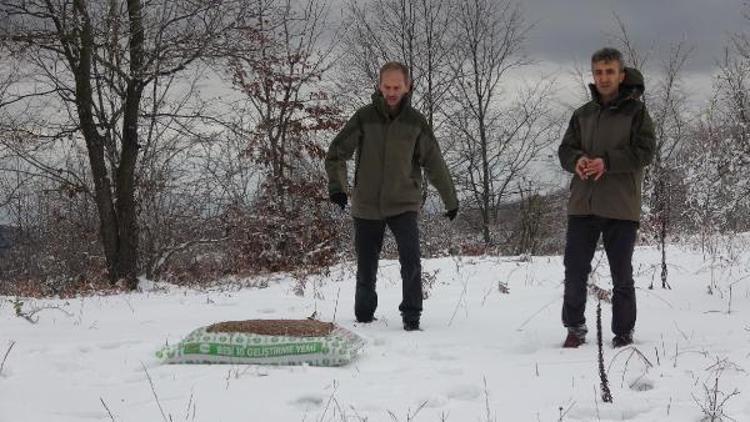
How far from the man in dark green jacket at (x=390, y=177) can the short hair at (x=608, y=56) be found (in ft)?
4.65

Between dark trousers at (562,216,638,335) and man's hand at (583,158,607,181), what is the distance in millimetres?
358

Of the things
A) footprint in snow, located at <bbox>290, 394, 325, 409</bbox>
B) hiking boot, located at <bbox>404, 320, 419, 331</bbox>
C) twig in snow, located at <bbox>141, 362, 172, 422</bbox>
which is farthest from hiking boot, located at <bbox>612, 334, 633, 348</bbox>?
twig in snow, located at <bbox>141, 362, 172, 422</bbox>

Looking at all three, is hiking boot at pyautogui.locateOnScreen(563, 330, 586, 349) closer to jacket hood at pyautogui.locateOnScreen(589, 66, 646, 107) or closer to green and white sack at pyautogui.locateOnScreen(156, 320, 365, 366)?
green and white sack at pyautogui.locateOnScreen(156, 320, 365, 366)

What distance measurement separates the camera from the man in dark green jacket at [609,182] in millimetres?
4180

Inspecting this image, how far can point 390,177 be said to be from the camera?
5.19 meters

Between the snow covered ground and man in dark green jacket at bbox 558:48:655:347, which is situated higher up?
man in dark green jacket at bbox 558:48:655:347

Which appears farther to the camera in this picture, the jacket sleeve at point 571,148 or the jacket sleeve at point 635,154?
the jacket sleeve at point 571,148

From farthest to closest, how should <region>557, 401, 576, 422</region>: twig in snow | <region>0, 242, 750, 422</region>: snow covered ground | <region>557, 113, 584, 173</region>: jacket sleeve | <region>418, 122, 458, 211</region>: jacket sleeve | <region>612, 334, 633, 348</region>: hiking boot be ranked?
<region>418, 122, 458, 211</region>: jacket sleeve
<region>557, 113, 584, 173</region>: jacket sleeve
<region>612, 334, 633, 348</region>: hiking boot
<region>0, 242, 750, 422</region>: snow covered ground
<region>557, 401, 576, 422</region>: twig in snow

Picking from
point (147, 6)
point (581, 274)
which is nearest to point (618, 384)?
point (581, 274)

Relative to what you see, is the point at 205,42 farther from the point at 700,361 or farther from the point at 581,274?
the point at 700,361

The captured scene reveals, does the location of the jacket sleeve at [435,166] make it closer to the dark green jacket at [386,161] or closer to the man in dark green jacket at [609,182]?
the dark green jacket at [386,161]

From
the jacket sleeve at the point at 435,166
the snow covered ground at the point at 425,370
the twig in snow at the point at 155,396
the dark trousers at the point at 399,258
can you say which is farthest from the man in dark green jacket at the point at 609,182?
the twig in snow at the point at 155,396

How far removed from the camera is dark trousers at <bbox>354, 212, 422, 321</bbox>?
515 centimetres

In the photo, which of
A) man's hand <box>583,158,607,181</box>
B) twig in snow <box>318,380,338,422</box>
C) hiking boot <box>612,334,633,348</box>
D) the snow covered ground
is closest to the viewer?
twig in snow <box>318,380,338,422</box>
